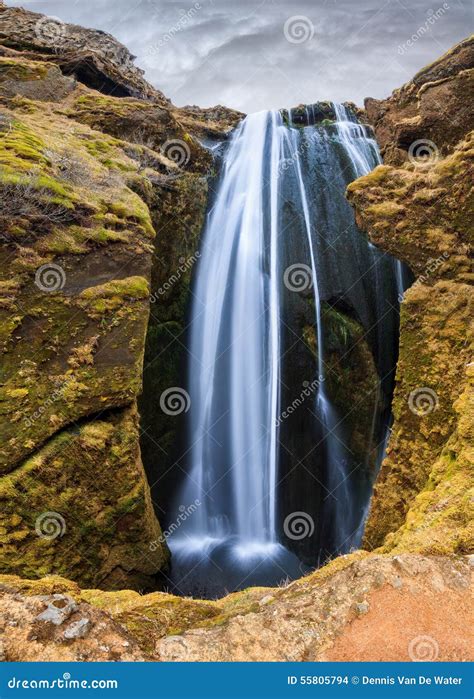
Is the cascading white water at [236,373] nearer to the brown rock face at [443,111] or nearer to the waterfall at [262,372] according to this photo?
the waterfall at [262,372]

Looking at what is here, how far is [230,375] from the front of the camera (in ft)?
38.0

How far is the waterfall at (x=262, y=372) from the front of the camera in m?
9.94

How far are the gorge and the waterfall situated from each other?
0.07m

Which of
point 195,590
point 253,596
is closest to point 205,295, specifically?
point 195,590

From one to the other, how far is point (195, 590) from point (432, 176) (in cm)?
916

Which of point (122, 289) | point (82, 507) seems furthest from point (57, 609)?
point (122, 289)

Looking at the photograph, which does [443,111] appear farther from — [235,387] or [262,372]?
[235,387]

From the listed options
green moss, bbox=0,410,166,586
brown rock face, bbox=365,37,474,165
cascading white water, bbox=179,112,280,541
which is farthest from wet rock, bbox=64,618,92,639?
brown rock face, bbox=365,37,474,165

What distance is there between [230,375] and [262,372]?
95cm

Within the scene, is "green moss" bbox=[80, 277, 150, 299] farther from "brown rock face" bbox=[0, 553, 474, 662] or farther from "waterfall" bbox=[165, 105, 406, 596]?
"waterfall" bbox=[165, 105, 406, 596]

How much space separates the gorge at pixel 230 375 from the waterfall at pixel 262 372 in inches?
A: 2.6

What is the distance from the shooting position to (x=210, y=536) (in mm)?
10297

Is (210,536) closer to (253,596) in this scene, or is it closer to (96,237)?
(253,596)

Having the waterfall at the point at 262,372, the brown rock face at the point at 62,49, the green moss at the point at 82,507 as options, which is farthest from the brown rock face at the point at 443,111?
the brown rock face at the point at 62,49
